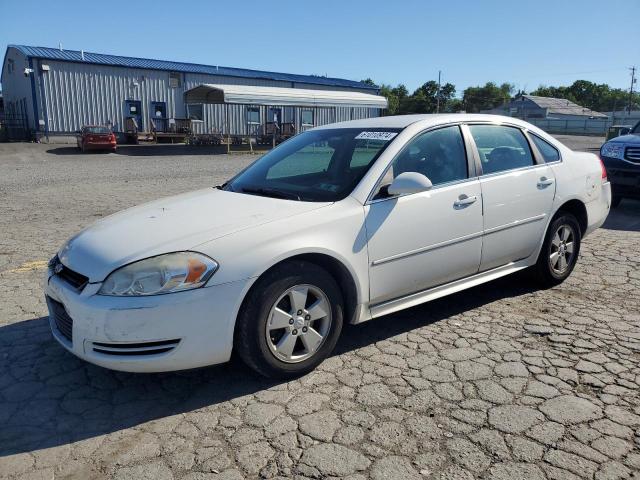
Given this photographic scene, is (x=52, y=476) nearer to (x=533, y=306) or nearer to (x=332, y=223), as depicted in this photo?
(x=332, y=223)

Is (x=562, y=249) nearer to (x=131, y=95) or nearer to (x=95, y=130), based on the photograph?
(x=95, y=130)

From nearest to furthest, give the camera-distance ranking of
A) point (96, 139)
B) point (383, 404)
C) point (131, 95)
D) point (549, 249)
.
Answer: point (383, 404), point (549, 249), point (96, 139), point (131, 95)

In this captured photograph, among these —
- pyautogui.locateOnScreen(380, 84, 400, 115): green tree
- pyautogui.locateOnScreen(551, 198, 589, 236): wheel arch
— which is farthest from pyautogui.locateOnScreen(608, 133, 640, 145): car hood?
pyautogui.locateOnScreen(380, 84, 400, 115): green tree

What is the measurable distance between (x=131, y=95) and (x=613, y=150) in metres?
28.9

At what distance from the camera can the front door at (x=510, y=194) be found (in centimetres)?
414

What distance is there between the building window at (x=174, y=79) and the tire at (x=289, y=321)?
108ft

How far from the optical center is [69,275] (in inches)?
124

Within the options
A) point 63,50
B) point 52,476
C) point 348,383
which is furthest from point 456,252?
point 63,50

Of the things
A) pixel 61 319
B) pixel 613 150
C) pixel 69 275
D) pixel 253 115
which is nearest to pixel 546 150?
pixel 69 275

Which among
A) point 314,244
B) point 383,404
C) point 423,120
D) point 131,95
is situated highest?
point 131,95

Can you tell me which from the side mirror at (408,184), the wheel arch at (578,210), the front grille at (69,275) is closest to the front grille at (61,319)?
the front grille at (69,275)

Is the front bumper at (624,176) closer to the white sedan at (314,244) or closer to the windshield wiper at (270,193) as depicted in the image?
the white sedan at (314,244)

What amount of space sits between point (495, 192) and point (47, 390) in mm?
3470

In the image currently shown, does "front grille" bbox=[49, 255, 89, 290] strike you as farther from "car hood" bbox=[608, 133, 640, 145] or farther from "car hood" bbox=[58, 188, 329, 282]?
"car hood" bbox=[608, 133, 640, 145]
